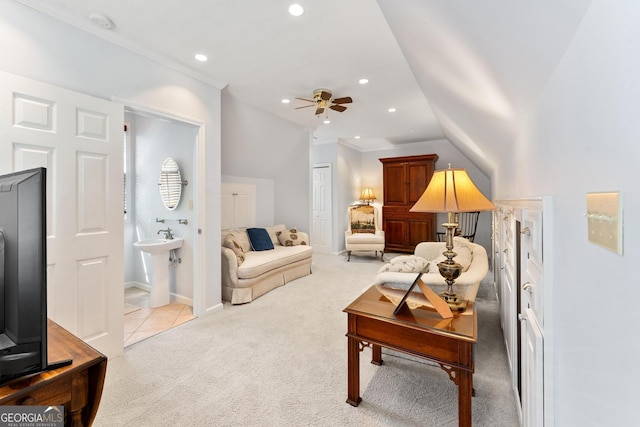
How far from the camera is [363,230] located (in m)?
6.41

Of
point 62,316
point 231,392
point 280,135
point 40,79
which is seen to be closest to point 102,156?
point 40,79

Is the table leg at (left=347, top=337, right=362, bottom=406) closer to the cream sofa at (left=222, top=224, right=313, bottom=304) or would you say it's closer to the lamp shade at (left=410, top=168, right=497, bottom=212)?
the lamp shade at (left=410, top=168, right=497, bottom=212)

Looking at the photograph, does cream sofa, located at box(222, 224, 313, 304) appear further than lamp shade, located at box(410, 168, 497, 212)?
Yes

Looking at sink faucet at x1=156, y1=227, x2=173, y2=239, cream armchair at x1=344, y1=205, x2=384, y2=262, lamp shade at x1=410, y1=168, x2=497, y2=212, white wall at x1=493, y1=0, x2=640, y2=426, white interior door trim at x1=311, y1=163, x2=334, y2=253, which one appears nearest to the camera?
white wall at x1=493, y1=0, x2=640, y2=426

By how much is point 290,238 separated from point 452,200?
349cm

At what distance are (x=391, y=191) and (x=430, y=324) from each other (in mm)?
5021

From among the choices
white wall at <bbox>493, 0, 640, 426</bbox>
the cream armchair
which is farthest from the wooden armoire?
white wall at <bbox>493, 0, 640, 426</bbox>

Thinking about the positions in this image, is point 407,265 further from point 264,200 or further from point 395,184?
point 395,184

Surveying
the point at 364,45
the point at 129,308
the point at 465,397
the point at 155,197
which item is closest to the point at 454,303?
the point at 465,397

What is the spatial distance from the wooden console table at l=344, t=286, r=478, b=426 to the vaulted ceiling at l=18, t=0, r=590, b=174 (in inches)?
45.1

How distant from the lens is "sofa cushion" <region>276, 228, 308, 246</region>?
478 centimetres

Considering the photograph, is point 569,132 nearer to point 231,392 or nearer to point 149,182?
point 231,392

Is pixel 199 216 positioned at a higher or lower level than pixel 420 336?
higher

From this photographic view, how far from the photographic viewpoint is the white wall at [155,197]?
339cm
